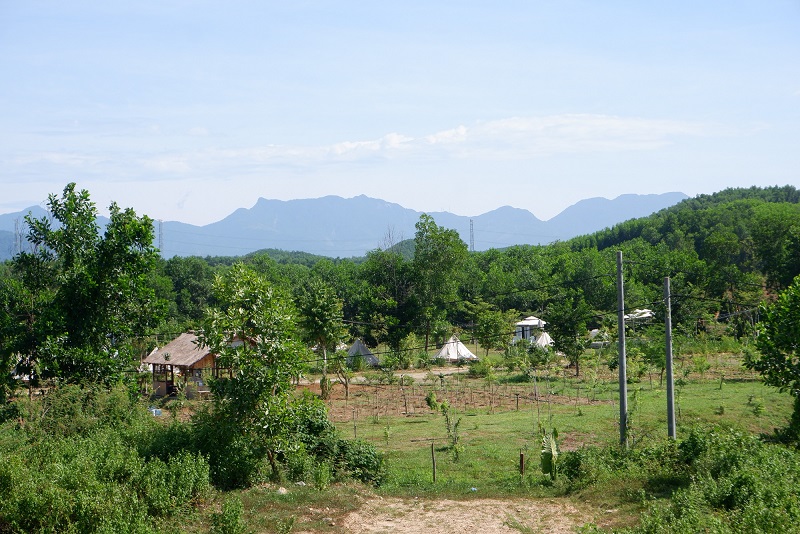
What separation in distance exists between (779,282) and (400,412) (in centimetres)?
4262

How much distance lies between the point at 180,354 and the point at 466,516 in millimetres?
20912

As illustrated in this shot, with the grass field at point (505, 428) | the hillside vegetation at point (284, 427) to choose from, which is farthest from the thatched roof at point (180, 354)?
the grass field at point (505, 428)

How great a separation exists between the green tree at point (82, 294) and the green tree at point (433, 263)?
27820 mm

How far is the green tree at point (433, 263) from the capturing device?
45.6 meters

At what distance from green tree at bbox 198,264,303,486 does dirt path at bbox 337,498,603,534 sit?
2.50m

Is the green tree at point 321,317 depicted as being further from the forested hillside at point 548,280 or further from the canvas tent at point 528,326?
the canvas tent at point 528,326

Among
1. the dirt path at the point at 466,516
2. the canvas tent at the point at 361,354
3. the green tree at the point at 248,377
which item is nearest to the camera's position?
the dirt path at the point at 466,516

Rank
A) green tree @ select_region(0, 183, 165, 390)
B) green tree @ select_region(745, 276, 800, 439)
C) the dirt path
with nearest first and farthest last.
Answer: the dirt path → green tree @ select_region(745, 276, 800, 439) → green tree @ select_region(0, 183, 165, 390)

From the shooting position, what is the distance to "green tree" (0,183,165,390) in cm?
1789

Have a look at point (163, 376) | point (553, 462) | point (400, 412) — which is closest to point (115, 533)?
point (553, 462)

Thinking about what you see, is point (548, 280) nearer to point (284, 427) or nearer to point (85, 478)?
point (284, 427)

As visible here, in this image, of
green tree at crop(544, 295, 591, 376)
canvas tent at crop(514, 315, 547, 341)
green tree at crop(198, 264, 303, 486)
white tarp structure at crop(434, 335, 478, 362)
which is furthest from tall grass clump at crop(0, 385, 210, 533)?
canvas tent at crop(514, 315, 547, 341)

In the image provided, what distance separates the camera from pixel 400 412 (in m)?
26.5

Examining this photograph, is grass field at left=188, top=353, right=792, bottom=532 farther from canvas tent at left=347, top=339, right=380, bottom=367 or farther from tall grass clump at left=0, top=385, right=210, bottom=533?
canvas tent at left=347, top=339, right=380, bottom=367
